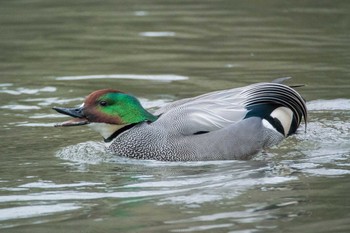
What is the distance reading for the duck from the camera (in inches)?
373

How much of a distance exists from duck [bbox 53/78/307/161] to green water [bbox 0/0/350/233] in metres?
0.14

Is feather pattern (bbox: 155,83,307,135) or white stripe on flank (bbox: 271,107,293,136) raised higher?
feather pattern (bbox: 155,83,307,135)

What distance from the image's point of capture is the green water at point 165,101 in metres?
7.66

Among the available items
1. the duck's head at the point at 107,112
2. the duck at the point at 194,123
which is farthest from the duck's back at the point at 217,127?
the duck's head at the point at 107,112

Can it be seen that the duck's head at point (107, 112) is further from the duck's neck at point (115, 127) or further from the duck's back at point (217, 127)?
the duck's back at point (217, 127)

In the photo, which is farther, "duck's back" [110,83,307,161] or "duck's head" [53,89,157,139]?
"duck's head" [53,89,157,139]

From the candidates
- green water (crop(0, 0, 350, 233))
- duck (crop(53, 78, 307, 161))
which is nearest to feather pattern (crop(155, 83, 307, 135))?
duck (crop(53, 78, 307, 161))

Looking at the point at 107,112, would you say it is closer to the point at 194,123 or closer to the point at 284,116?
Result: the point at 194,123

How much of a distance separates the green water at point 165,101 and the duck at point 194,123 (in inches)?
5.6

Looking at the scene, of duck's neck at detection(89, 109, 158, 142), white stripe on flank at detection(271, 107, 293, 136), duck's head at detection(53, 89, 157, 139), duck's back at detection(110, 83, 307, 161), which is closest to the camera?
duck's back at detection(110, 83, 307, 161)

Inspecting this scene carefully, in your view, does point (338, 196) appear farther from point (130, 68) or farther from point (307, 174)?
point (130, 68)

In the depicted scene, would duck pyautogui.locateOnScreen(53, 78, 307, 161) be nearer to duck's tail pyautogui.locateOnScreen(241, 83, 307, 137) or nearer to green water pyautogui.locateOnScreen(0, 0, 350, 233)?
duck's tail pyautogui.locateOnScreen(241, 83, 307, 137)

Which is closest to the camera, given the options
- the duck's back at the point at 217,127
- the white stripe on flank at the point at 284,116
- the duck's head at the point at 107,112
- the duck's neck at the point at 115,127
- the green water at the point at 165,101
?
the green water at the point at 165,101

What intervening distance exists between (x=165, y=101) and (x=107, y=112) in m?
2.46
